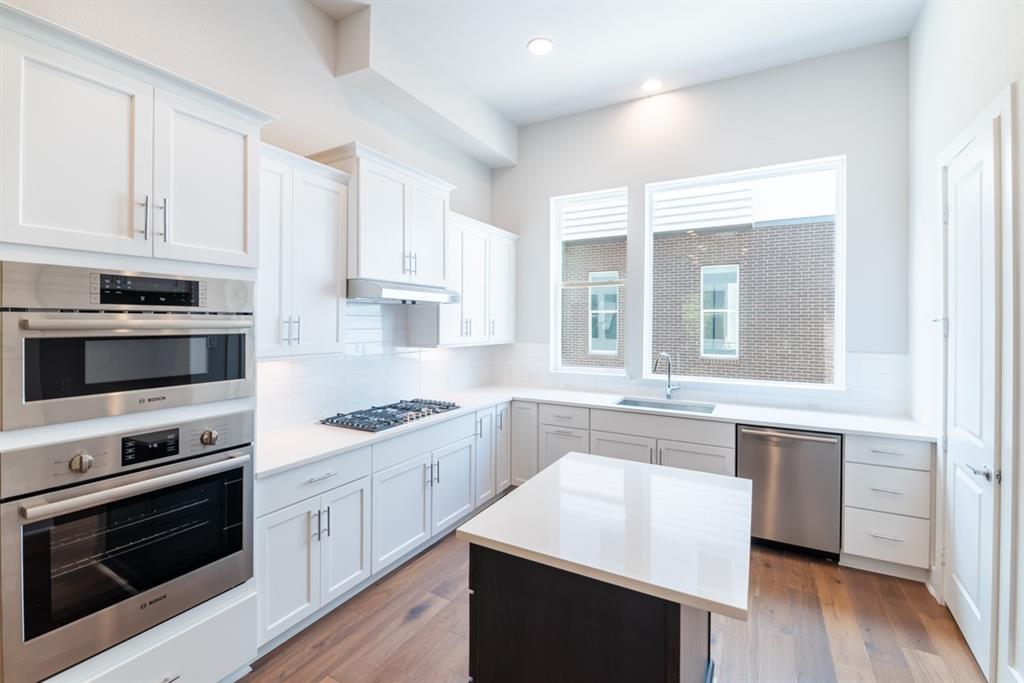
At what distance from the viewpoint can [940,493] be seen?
260cm

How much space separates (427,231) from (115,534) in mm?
2339

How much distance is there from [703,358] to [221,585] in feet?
11.8

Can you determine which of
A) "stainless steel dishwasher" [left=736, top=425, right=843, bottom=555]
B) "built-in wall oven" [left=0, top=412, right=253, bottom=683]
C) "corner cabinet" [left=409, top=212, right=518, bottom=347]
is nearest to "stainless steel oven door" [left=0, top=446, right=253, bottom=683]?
"built-in wall oven" [left=0, top=412, right=253, bottom=683]

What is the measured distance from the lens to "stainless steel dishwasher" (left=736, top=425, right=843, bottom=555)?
9.64 feet

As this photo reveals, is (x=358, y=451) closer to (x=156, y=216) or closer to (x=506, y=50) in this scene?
(x=156, y=216)

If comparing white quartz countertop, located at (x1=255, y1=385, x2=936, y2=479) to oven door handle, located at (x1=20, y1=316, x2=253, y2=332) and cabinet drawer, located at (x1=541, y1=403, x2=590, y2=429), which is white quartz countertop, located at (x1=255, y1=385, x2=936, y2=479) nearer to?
cabinet drawer, located at (x1=541, y1=403, x2=590, y2=429)

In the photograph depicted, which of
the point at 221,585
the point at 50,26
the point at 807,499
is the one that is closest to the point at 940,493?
the point at 807,499

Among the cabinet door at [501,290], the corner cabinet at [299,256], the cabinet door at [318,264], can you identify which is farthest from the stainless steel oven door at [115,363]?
the cabinet door at [501,290]

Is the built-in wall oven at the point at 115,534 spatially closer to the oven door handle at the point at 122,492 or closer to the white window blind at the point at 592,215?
the oven door handle at the point at 122,492

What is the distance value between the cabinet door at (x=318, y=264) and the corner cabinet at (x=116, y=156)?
505 mm

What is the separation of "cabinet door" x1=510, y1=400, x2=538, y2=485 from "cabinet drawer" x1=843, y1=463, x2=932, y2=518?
217cm

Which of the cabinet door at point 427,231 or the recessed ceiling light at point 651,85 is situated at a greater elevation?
the recessed ceiling light at point 651,85

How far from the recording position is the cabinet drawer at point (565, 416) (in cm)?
376

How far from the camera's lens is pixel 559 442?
3.86m
